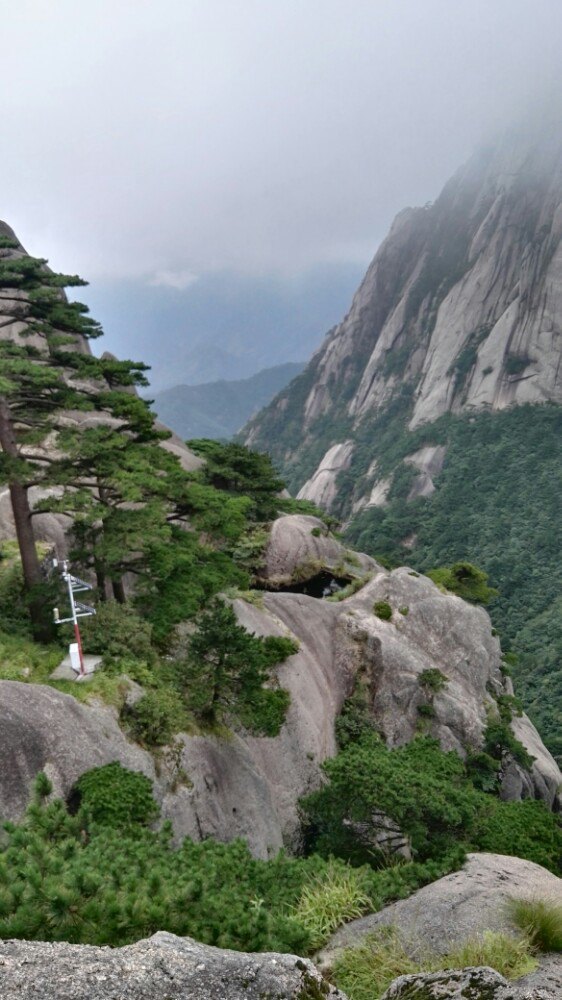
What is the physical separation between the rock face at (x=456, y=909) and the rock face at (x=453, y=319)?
74.2 m

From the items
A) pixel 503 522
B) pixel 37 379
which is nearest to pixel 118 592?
pixel 37 379

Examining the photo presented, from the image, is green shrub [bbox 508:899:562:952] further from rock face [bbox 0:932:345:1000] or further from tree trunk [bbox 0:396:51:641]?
tree trunk [bbox 0:396:51:641]

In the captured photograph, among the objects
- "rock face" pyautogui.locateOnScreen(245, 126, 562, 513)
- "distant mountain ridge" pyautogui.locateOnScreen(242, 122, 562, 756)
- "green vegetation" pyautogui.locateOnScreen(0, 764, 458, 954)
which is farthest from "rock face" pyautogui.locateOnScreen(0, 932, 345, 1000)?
"rock face" pyautogui.locateOnScreen(245, 126, 562, 513)

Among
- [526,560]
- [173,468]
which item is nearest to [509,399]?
[526,560]

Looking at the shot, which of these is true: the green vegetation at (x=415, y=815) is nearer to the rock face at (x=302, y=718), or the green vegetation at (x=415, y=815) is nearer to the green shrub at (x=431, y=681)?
the rock face at (x=302, y=718)

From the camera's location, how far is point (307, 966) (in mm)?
4137

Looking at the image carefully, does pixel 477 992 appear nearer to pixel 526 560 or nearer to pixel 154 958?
pixel 154 958

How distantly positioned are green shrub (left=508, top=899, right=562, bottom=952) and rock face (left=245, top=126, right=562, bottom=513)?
250 feet

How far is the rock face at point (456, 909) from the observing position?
7.14 m

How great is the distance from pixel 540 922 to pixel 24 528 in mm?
11466

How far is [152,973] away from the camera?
3.67 m

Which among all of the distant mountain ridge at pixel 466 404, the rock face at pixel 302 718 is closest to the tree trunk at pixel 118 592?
the rock face at pixel 302 718

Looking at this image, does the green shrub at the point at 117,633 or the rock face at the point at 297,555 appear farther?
the rock face at the point at 297,555

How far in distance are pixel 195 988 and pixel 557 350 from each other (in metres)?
89.9
